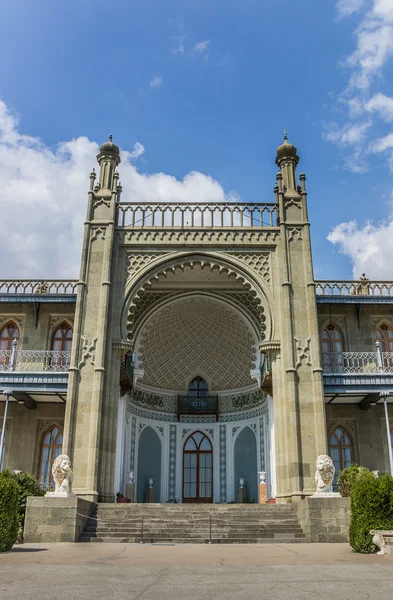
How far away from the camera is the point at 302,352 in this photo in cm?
1662

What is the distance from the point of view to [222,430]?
21.9 metres

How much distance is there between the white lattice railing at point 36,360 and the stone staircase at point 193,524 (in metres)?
6.00

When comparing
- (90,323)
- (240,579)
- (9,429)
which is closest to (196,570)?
(240,579)

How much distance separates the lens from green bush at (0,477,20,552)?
8.71m

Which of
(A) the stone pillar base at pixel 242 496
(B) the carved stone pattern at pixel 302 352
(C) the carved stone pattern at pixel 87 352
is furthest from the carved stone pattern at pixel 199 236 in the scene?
(A) the stone pillar base at pixel 242 496

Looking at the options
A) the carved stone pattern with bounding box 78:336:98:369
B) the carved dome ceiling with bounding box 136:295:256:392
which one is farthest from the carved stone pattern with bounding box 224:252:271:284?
the carved stone pattern with bounding box 78:336:98:369

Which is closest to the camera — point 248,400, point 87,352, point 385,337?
point 87,352

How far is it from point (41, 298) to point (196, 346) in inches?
250

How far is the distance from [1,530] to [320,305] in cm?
1353

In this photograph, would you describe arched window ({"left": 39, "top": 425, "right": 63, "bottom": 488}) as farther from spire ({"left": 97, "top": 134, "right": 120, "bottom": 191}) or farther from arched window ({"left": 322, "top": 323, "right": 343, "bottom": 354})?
arched window ({"left": 322, "top": 323, "right": 343, "bottom": 354})

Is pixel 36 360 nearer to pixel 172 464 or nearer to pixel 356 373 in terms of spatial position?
pixel 172 464

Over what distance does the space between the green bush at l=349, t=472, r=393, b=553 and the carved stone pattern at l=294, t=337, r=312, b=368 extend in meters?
7.66

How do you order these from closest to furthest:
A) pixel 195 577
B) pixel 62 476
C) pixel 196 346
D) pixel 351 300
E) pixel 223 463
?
pixel 195 577, pixel 62 476, pixel 351 300, pixel 223 463, pixel 196 346

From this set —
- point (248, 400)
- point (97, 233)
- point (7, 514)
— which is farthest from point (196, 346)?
point (7, 514)
